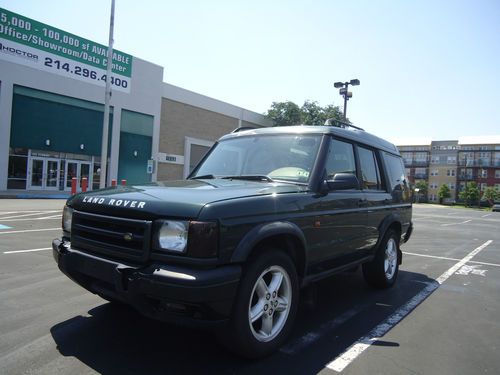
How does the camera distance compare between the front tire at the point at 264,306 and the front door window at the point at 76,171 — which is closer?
the front tire at the point at 264,306

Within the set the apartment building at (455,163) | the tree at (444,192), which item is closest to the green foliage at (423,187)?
the apartment building at (455,163)

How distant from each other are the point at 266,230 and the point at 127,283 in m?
1.08

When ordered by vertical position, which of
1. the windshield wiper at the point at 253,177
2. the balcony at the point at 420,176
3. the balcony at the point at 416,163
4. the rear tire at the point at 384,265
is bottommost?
the rear tire at the point at 384,265

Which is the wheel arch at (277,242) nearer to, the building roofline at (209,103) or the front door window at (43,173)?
the front door window at (43,173)

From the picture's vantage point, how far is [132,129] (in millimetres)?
31359

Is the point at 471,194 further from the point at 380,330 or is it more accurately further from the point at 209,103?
the point at 380,330

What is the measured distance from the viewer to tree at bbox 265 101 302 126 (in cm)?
4659

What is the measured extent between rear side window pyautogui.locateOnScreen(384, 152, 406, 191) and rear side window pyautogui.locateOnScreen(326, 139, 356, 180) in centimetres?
131

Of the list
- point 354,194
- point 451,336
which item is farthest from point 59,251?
point 451,336

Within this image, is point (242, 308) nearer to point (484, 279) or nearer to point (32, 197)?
point (484, 279)

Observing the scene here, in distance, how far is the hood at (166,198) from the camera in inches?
110

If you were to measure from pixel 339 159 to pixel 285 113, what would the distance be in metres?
43.6

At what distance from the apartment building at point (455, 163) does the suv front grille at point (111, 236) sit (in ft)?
276

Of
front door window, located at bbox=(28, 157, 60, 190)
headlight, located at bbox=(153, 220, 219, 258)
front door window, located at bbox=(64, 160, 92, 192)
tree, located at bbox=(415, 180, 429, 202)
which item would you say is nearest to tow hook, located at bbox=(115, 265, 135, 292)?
headlight, located at bbox=(153, 220, 219, 258)
